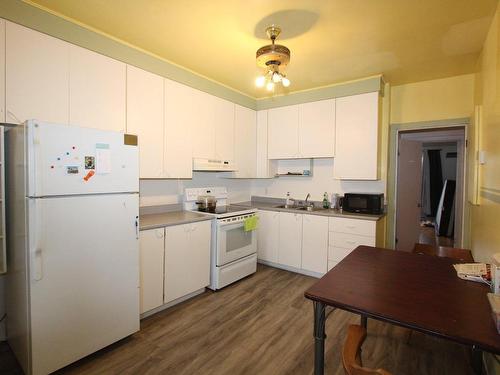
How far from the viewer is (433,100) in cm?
328

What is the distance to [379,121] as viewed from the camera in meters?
3.36

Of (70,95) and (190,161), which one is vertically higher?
(70,95)

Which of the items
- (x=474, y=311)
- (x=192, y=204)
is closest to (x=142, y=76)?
(x=192, y=204)

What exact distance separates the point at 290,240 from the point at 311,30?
8.25 ft

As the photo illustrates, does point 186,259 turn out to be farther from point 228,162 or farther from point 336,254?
point 336,254

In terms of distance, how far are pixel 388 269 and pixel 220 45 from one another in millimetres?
2335

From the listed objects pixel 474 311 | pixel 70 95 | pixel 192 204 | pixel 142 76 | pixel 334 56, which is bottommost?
pixel 474 311

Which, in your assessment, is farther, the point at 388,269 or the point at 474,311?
the point at 388,269

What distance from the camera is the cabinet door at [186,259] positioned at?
262cm

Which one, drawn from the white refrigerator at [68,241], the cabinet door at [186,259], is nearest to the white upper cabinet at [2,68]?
the white refrigerator at [68,241]

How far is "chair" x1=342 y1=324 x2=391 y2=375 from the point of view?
799 mm

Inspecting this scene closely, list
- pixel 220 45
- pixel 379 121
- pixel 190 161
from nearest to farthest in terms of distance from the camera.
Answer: pixel 220 45
pixel 190 161
pixel 379 121

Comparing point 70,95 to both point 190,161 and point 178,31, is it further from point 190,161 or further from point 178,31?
point 190,161

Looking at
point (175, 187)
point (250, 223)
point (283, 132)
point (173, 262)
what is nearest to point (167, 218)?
point (173, 262)
